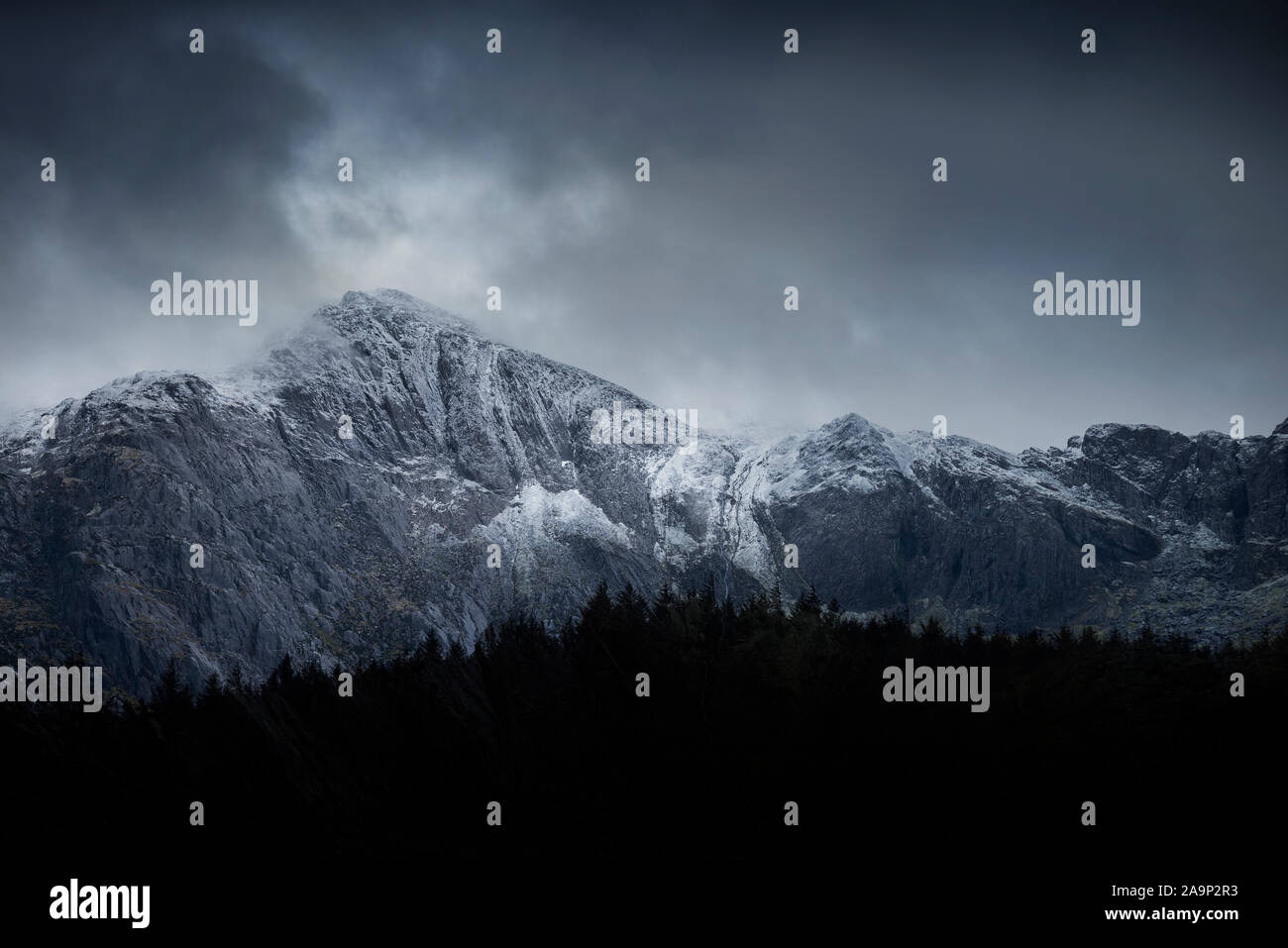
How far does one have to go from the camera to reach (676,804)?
88.9m

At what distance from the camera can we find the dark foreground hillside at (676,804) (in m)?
76.4

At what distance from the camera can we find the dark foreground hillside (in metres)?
76.4

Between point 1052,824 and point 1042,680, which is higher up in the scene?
point 1042,680

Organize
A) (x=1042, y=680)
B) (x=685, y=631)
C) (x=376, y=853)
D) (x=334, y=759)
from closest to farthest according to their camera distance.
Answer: (x=376, y=853)
(x=334, y=759)
(x=1042, y=680)
(x=685, y=631)

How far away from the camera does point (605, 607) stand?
136 m
